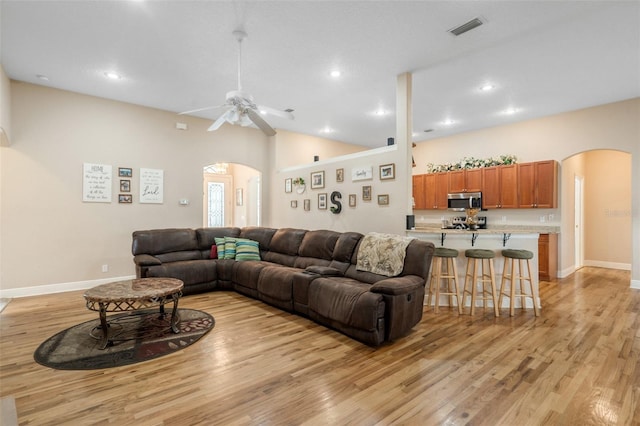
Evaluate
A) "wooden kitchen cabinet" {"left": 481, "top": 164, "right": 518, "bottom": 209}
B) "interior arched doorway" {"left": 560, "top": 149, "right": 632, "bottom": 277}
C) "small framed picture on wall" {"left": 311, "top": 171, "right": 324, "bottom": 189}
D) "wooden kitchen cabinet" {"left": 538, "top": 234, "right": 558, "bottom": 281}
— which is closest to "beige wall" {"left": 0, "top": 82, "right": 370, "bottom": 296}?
"small framed picture on wall" {"left": 311, "top": 171, "right": 324, "bottom": 189}

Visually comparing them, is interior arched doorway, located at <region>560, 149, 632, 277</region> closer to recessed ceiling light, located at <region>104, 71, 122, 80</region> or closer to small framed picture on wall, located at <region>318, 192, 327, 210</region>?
small framed picture on wall, located at <region>318, 192, 327, 210</region>

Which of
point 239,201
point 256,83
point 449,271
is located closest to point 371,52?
point 256,83

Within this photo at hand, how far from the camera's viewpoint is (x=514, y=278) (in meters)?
3.96

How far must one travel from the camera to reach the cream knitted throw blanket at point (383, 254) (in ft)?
11.4

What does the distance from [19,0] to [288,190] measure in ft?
15.2

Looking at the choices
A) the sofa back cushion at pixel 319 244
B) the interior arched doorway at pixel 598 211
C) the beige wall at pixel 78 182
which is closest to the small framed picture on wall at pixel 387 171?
the sofa back cushion at pixel 319 244

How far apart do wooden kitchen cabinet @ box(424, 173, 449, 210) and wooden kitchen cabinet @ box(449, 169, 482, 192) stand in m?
0.15

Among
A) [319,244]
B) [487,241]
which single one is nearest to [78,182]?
[319,244]

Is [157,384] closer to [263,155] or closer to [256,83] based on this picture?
[256,83]

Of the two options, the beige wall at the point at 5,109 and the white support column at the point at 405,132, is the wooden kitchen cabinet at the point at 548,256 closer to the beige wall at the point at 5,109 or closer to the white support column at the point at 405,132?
the white support column at the point at 405,132

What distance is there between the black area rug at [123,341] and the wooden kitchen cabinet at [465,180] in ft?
19.9

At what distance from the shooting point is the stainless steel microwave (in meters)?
6.87

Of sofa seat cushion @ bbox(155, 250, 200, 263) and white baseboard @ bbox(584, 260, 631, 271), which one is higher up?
sofa seat cushion @ bbox(155, 250, 200, 263)

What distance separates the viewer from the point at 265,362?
2.62m
